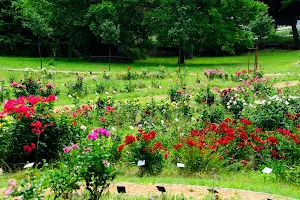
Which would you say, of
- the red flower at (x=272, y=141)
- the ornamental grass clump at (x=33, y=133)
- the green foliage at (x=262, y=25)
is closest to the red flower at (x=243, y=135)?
the red flower at (x=272, y=141)

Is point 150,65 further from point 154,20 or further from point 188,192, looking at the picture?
point 188,192

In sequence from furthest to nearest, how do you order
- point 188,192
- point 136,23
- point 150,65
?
point 136,23, point 150,65, point 188,192

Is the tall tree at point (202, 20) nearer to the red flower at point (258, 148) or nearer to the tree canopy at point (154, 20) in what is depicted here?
the tree canopy at point (154, 20)

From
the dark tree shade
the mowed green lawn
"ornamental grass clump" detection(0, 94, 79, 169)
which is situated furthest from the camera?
the dark tree shade

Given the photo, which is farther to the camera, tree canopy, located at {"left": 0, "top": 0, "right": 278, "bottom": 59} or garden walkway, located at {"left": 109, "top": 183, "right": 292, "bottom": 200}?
tree canopy, located at {"left": 0, "top": 0, "right": 278, "bottom": 59}

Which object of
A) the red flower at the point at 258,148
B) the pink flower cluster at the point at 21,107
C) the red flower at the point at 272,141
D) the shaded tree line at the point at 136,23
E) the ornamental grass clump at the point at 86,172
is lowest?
the red flower at the point at 258,148

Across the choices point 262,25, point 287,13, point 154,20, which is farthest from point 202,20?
point 287,13

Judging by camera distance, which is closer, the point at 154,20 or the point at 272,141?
the point at 272,141

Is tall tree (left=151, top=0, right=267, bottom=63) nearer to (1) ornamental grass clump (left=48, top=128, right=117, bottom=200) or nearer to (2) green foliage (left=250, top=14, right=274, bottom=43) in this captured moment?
(2) green foliage (left=250, top=14, right=274, bottom=43)

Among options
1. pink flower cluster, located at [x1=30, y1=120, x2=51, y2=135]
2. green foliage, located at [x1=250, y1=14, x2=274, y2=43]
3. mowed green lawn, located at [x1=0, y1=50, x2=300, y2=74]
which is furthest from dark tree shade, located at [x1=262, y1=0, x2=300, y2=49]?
pink flower cluster, located at [x1=30, y1=120, x2=51, y2=135]

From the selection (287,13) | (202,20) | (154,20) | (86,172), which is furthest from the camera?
(287,13)

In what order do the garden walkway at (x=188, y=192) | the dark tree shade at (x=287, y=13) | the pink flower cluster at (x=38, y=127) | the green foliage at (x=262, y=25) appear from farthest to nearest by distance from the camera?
the dark tree shade at (x=287, y=13) → the green foliage at (x=262, y=25) → the pink flower cluster at (x=38, y=127) → the garden walkway at (x=188, y=192)

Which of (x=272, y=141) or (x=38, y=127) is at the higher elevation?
(x=38, y=127)

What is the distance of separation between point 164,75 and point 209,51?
67.4ft
